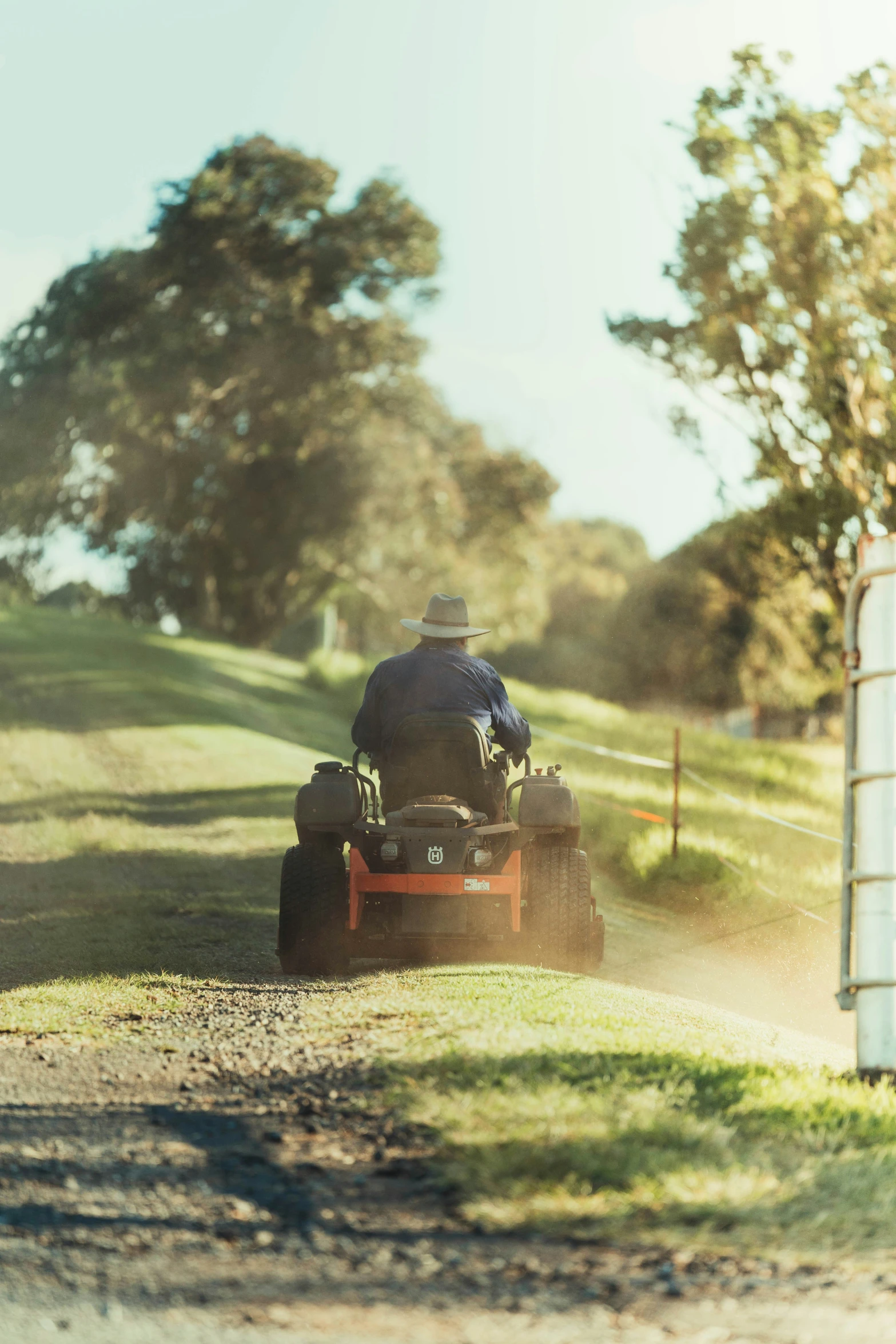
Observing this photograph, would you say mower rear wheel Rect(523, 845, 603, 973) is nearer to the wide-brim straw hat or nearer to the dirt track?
the wide-brim straw hat

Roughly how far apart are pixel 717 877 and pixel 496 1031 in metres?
6.51

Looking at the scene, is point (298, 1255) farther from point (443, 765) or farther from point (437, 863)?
point (443, 765)

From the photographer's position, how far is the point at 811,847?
1359 centimetres

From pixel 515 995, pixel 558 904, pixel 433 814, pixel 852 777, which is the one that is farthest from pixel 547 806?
pixel 852 777

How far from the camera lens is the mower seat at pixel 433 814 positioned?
7145 millimetres

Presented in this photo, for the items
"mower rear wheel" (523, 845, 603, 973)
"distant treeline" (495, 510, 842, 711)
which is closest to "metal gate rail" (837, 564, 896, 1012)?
"mower rear wheel" (523, 845, 603, 973)

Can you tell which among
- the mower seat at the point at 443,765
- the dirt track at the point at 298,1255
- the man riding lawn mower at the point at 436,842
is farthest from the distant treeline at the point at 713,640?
the dirt track at the point at 298,1255

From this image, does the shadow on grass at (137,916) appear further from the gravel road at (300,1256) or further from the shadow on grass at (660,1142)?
the shadow on grass at (660,1142)

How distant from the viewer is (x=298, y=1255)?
133 inches

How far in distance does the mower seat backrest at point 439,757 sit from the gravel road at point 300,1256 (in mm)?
2723

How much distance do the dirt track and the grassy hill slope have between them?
0.60ft

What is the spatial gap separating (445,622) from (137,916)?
3117 millimetres

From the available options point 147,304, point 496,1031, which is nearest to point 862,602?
point 496,1031

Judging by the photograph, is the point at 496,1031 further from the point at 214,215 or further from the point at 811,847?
the point at 214,215
